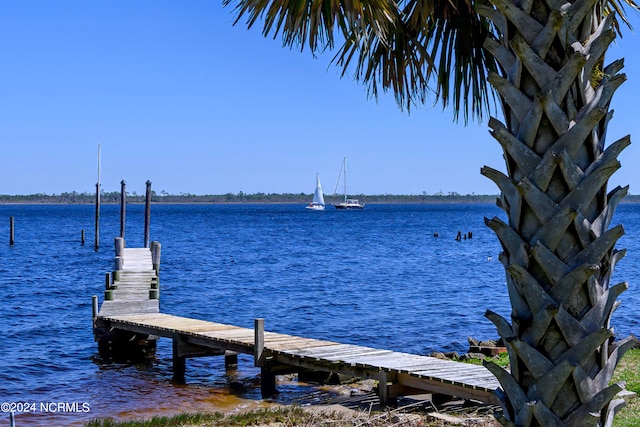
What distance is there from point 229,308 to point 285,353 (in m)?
17.8

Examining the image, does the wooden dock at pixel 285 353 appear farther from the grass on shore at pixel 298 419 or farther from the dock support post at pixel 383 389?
the grass on shore at pixel 298 419

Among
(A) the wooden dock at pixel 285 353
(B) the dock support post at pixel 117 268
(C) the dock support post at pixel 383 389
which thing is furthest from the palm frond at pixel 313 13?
(B) the dock support post at pixel 117 268

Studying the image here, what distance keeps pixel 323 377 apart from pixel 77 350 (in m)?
9.34

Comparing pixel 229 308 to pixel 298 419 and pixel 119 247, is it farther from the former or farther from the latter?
pixel 298 419

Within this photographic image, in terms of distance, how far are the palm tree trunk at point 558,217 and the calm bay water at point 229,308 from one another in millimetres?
12123

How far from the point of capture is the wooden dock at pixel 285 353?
40.8 ft

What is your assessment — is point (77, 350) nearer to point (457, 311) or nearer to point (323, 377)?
point (323, 377)

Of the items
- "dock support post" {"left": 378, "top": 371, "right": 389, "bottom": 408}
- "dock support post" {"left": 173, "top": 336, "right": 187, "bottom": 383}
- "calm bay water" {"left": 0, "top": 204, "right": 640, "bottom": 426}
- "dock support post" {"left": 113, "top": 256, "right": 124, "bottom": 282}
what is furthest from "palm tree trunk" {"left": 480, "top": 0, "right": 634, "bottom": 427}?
"dock support post" {"left": 113, "top": 256, "right": 124, "bottom": 282}

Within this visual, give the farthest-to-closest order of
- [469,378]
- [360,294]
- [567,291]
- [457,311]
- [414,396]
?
1. [360,294]
2. [457,311]
3. [414,396]
4. [469,378]
5. [567,291]

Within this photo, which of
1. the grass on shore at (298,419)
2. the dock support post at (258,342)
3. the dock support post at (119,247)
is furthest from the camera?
the dock support post at (119,247)

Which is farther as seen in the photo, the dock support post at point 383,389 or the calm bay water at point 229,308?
the calm bay water at point 229,308

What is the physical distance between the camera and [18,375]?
63.0 feet

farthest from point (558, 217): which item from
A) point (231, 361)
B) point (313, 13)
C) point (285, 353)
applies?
point (231, 361)

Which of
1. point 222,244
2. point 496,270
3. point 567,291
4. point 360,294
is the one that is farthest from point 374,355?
point 222,244
